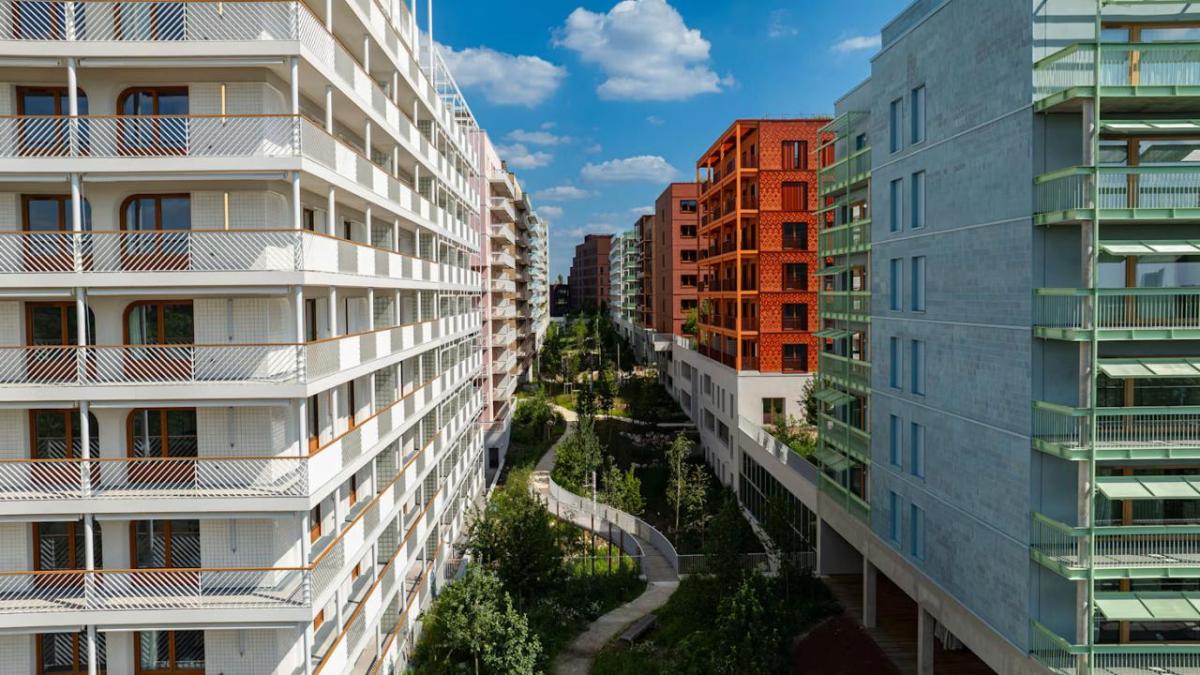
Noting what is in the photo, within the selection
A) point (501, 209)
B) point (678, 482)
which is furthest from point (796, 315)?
point (501, 209)

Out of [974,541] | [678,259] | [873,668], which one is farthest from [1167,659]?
[678,259]

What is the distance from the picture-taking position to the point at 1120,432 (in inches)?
612

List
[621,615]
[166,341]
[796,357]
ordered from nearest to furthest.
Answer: [166,341] → [621,615] → [796,357]

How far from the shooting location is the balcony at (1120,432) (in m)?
15.1

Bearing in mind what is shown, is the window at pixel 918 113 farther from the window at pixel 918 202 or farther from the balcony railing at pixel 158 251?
the balcony railing at pixel 158 251

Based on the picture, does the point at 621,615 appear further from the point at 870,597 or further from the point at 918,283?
the point at 918,283

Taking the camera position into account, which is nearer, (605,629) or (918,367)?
(918,367)

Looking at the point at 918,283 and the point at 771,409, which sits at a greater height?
the point at 918,283

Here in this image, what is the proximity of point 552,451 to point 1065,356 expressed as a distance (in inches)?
1731

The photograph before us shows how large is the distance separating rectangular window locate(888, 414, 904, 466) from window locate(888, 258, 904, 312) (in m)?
3.50

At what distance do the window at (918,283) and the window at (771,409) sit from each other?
67.8 feet

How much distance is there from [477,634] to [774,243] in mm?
27459

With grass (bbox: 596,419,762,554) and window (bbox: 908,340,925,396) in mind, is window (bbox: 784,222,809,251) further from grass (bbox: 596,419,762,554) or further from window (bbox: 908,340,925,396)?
window (bbox: 908,340,925,396)

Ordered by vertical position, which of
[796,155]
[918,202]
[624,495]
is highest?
[796,155]
